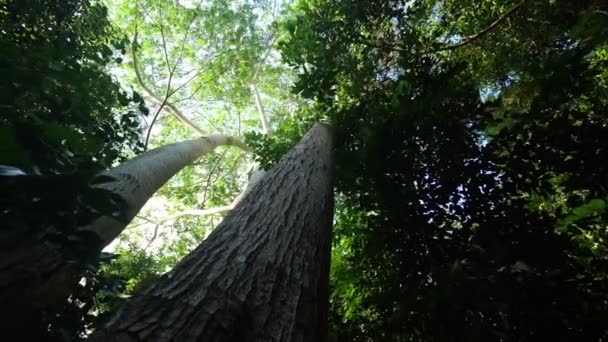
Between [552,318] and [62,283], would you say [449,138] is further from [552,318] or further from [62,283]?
[62,283]

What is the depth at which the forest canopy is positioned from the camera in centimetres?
149

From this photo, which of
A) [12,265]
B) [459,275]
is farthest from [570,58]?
[12,265]

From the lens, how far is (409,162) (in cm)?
325

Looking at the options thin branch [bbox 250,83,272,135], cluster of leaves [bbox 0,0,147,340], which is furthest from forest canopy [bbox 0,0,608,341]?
thin branch [bbox 250,83,272,135]

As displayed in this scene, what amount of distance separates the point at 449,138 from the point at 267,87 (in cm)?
774

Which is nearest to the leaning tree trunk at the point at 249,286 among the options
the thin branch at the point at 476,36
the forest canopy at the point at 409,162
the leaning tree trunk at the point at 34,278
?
the forest canopy at the point at 409,162

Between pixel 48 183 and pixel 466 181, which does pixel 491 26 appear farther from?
pixel 48 183

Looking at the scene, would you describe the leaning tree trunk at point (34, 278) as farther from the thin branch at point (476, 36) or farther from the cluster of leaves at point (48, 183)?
the thin branch at point (476, 36)

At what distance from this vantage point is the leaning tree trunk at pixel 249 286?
1.04 meters

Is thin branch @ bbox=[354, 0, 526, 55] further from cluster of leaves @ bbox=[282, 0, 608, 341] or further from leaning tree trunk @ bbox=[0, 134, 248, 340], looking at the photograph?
leaning tree trunk @ bbox=[0, 134, 248, 340]

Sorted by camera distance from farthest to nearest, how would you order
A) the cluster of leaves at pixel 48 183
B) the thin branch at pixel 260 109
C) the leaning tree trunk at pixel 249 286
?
1. the thin branch at pixel 260 109
2. the cluster of leaves at pixel 48 183
3. the leaning tree trunk at pixel 249 286

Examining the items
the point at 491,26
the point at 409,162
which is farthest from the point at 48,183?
the point at 491,26

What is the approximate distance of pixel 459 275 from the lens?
2236 millimetres

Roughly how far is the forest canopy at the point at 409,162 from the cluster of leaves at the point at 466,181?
0.5 inches
